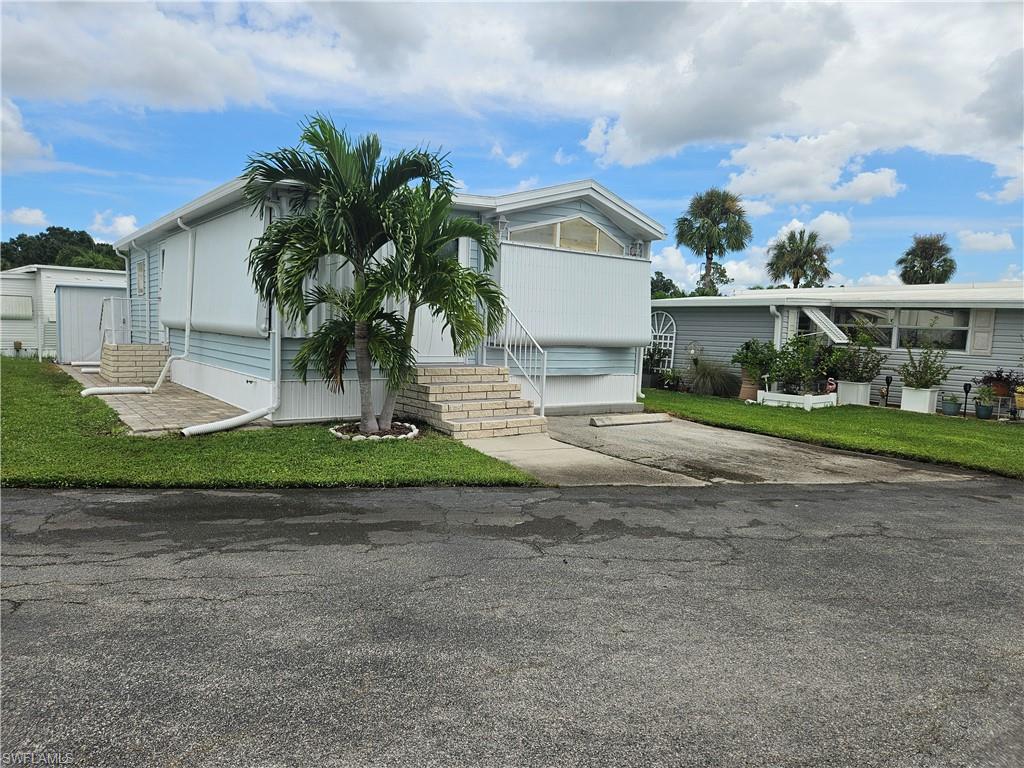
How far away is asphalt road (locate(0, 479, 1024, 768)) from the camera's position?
2.54 meters

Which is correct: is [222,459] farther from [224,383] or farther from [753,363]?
[753,363]

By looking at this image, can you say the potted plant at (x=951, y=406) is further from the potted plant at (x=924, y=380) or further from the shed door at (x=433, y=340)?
the shed door at (x=433, y=340)

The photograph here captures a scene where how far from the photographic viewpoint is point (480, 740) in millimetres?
2529

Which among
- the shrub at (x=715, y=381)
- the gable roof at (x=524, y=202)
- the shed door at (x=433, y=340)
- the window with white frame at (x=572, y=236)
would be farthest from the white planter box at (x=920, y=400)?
the shed door at (x=433, y=340)

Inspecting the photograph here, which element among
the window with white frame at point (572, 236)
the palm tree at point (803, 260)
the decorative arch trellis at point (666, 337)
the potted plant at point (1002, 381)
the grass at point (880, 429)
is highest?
the palm tree at point (803, 260)

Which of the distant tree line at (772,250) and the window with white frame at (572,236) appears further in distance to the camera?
the distant tree line at (772,250)

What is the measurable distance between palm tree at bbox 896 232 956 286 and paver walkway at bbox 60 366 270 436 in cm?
3324

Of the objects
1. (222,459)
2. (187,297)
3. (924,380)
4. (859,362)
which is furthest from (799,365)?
(187,297)

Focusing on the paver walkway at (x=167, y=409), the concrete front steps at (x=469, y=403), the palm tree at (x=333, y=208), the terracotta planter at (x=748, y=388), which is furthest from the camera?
the terracotta planter at (x=748, y=388)

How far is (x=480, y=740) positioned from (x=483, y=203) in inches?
352

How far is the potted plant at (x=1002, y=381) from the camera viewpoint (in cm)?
1332

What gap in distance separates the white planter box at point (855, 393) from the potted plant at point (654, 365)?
13.9 feet

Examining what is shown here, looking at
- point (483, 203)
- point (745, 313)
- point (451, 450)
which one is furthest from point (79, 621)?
point (745, 313)

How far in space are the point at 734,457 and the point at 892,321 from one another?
29.6ft
